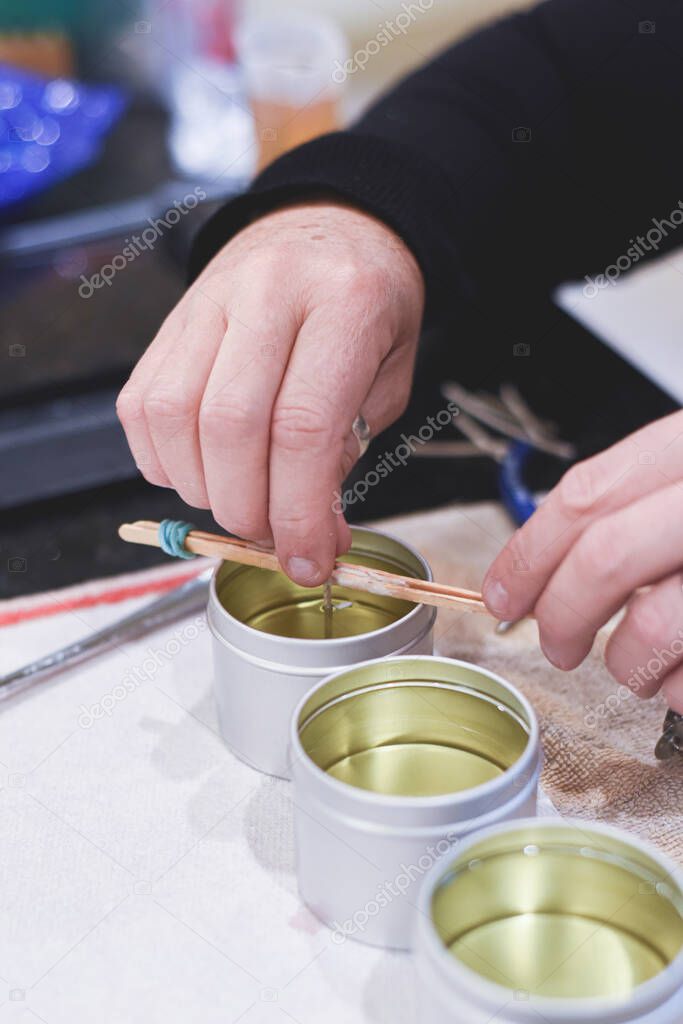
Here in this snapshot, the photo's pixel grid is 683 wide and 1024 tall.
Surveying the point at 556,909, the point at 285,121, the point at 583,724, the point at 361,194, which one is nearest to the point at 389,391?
the point at 361,194

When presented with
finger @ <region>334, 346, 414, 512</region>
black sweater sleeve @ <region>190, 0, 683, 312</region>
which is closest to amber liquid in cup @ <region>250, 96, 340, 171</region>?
black sweater sleeve @ <region>190, 0, 683, 312</region>

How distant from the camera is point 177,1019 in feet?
1.69

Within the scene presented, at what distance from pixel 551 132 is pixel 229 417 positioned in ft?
1.84

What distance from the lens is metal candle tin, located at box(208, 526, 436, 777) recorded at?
0.60 m

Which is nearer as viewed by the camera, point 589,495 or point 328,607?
point 589,495

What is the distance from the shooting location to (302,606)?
2.34 ft

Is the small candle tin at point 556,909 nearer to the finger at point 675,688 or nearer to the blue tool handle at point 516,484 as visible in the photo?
the finger at point 675,688

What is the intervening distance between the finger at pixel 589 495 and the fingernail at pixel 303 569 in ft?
0.36

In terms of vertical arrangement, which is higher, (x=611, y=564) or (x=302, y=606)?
(x=611, y=564)

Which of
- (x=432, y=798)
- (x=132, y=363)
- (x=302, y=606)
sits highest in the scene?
(x=432, y=798)

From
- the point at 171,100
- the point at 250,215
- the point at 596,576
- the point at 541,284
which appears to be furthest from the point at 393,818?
the point at 171,100

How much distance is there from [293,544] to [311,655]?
0.07 metres

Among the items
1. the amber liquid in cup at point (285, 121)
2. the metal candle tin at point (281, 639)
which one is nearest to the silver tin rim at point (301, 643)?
the metal candle tin at point (281, 639)

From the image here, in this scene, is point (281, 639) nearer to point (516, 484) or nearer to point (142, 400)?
point (142, 400)
